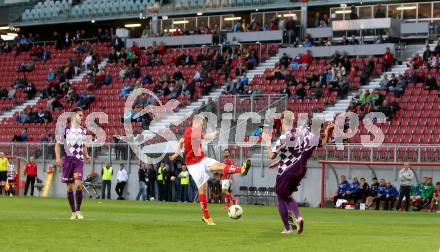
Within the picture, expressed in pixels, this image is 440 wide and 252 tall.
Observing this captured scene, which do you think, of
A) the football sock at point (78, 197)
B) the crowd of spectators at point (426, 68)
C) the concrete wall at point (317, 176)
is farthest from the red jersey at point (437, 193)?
the football sock at point (78, 197)

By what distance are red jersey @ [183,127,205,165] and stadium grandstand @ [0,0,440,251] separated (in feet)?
53.6

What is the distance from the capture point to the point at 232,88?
1914 inches

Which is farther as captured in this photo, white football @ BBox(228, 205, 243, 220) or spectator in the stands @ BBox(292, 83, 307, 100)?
spectator in the stands @ BBox(292, 83, 307, 100)

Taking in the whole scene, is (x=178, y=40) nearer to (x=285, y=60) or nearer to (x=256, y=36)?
(x=256, y=36)

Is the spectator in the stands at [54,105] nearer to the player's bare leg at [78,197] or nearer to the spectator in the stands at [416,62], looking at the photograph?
the spectator in the stands at [416,62]

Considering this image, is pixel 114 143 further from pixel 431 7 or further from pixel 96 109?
pixel 431 7

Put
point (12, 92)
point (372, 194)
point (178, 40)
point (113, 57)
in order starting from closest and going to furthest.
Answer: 1. point (372, 194)
2. point (178, 40)
3. point (113, 57)
4. point (12, 92)

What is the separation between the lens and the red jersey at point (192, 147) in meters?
20.5

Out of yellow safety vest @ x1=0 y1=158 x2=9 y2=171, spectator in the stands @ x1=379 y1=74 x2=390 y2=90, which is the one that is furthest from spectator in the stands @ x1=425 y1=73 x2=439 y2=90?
yellow safety vest @ x1=0 y1=158 x2=9 y2=171

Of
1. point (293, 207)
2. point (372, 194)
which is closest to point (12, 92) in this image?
point (372, 194)

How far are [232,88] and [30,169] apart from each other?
10.6 metres

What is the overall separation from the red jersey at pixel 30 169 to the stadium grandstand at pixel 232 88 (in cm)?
49

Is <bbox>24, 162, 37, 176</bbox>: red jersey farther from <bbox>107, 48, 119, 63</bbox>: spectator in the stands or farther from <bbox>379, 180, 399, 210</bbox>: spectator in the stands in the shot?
<bbox>379, 180, 399, 210</bbox>: spectator in the stands

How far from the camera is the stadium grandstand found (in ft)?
126
